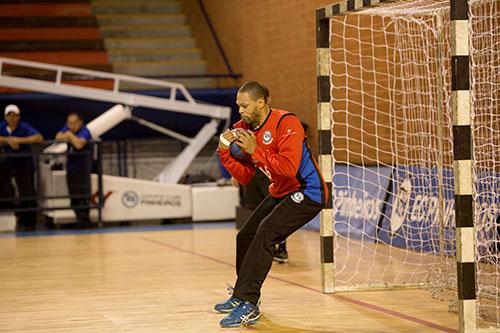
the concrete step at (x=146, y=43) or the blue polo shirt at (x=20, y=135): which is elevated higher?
the concrete step at (x=146, y=43)

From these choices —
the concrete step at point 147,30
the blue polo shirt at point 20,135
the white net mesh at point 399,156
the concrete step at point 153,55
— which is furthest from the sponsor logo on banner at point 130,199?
the concrete step at point 147,30

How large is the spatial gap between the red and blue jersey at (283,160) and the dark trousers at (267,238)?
0.10 meters

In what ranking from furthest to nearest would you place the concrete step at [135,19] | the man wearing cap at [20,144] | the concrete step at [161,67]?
1. the concrete step at [135,19]
2. the concrete step at [161,67]
3. the man wearing cap at [20,144]

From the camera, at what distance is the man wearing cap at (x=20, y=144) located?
16.1 meters

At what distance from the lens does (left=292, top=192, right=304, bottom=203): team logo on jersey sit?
7512 millimetres

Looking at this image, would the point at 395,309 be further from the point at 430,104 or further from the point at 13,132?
the point at 13,132

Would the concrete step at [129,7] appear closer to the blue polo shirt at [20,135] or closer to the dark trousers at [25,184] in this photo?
the blue polo shirt at [20,135]

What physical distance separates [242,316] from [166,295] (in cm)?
192

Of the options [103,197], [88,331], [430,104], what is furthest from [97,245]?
[88,331]

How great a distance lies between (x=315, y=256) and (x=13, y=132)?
6.71 m

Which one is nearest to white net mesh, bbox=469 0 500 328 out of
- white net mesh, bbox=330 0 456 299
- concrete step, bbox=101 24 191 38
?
white net mesh, bbox=330 0 456 299

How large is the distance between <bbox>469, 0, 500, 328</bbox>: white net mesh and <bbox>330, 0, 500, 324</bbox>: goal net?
0.07 ft

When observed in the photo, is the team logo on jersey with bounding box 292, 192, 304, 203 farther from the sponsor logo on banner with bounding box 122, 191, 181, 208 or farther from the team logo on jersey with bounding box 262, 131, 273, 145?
the sponsor logo on banner with bounding box 122, 191, 181, 208

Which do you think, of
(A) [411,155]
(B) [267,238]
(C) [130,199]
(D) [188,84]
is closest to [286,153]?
(B) [267,238]
